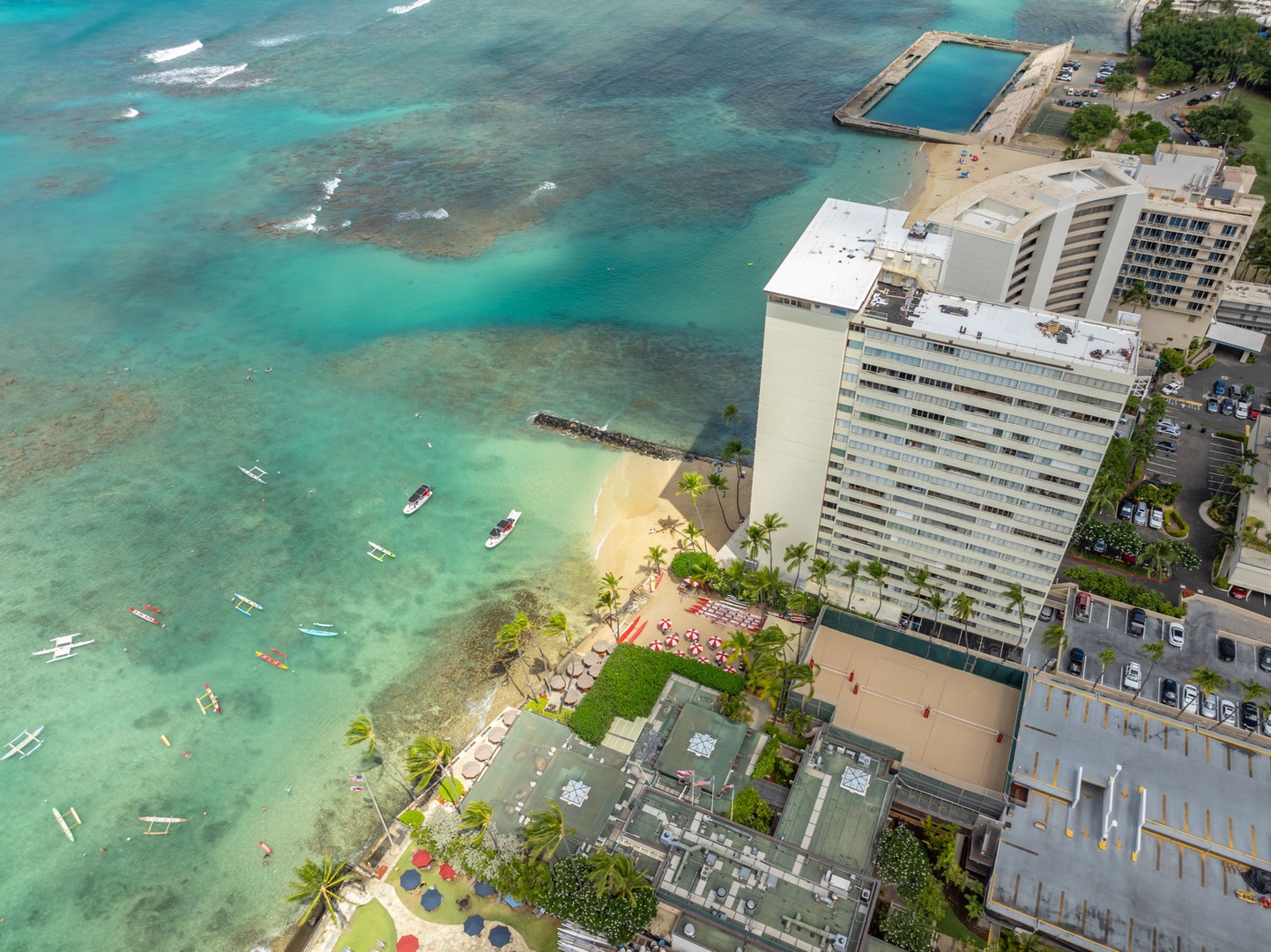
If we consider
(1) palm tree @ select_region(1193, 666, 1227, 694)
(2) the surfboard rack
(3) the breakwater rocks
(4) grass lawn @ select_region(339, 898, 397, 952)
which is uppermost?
(1) palm tree @ select_region(1193, 666, 1227, 694)

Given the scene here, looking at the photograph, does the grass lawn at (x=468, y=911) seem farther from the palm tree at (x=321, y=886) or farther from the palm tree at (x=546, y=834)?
the palm tree at (x=546, y=834)

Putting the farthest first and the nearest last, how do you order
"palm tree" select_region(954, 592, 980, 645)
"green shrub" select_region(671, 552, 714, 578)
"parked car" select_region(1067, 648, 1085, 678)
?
"green shrub" select_region(671, 552, 714, 578) < "parked car" select_region(1067, 648, 1085, 678) < "palm tree" select_region(954, 592, 980, 645)

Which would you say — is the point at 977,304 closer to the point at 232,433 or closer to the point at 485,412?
the point at 485,412

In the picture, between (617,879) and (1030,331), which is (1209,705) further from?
(617,879)

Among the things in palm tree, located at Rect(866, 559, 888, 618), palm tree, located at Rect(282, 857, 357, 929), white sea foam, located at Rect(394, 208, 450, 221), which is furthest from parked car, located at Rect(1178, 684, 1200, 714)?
white sea foam, located at Rect(394, 208, 450, 221)

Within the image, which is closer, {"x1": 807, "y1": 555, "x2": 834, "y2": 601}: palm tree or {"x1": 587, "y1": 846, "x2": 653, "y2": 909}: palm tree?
{"x1": 587, "y1": 846, "x2": 653, "y2": 909}: palm tree

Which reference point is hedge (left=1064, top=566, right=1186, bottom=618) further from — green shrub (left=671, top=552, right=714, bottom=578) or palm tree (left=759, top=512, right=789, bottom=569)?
green shrub (left=671, top=552, right=714, bottom=578)

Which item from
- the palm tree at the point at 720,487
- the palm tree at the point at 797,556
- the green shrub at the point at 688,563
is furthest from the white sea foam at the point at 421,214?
the palm tree at the point at 797,556

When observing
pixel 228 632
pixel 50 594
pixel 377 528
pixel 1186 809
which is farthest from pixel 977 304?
pixel 50 594
